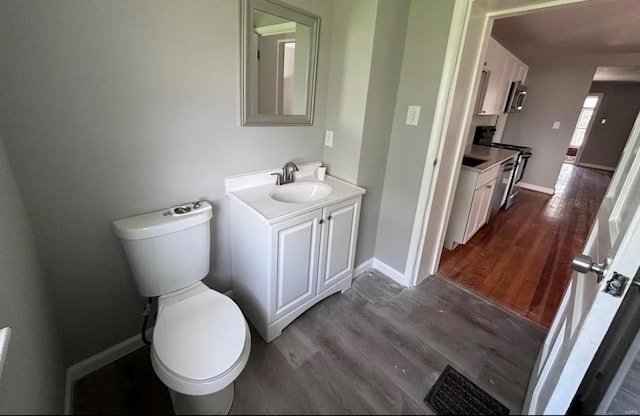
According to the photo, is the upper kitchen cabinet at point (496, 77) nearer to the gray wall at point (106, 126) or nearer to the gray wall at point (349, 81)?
the gray wall at point (349, 81)

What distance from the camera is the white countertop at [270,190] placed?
139 centimetres

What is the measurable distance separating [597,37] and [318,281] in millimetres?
4197

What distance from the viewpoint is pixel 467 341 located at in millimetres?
1549

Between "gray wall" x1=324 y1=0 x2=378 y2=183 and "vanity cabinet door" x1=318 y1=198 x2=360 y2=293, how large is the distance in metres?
0.29

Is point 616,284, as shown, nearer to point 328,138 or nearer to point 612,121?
point 328,138

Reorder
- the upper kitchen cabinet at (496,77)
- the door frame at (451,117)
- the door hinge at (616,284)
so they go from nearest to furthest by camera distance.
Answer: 1. the door hinge at (616,284)
2. the door frame at (451,117)
3. the upper kitchen cabinet at (496,77)

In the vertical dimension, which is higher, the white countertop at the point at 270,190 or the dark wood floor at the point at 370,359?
the white countertop at the point at 270,190

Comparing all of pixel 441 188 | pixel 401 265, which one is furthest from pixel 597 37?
pixel 401 265

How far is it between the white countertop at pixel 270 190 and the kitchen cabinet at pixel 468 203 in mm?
1285

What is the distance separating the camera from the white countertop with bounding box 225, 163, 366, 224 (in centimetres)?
139

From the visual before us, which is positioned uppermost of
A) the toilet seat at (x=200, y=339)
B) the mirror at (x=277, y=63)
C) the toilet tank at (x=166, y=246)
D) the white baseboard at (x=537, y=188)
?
the mirror at (x=277, y=63)

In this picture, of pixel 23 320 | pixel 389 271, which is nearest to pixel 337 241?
pixel 389 271

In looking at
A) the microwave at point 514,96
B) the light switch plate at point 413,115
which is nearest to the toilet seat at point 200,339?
the light switch plate at point 413,115

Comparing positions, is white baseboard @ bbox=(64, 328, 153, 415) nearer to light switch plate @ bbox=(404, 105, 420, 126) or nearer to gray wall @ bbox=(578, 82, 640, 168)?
light switch plate @ bbox=(404, 105, 420, 126)
